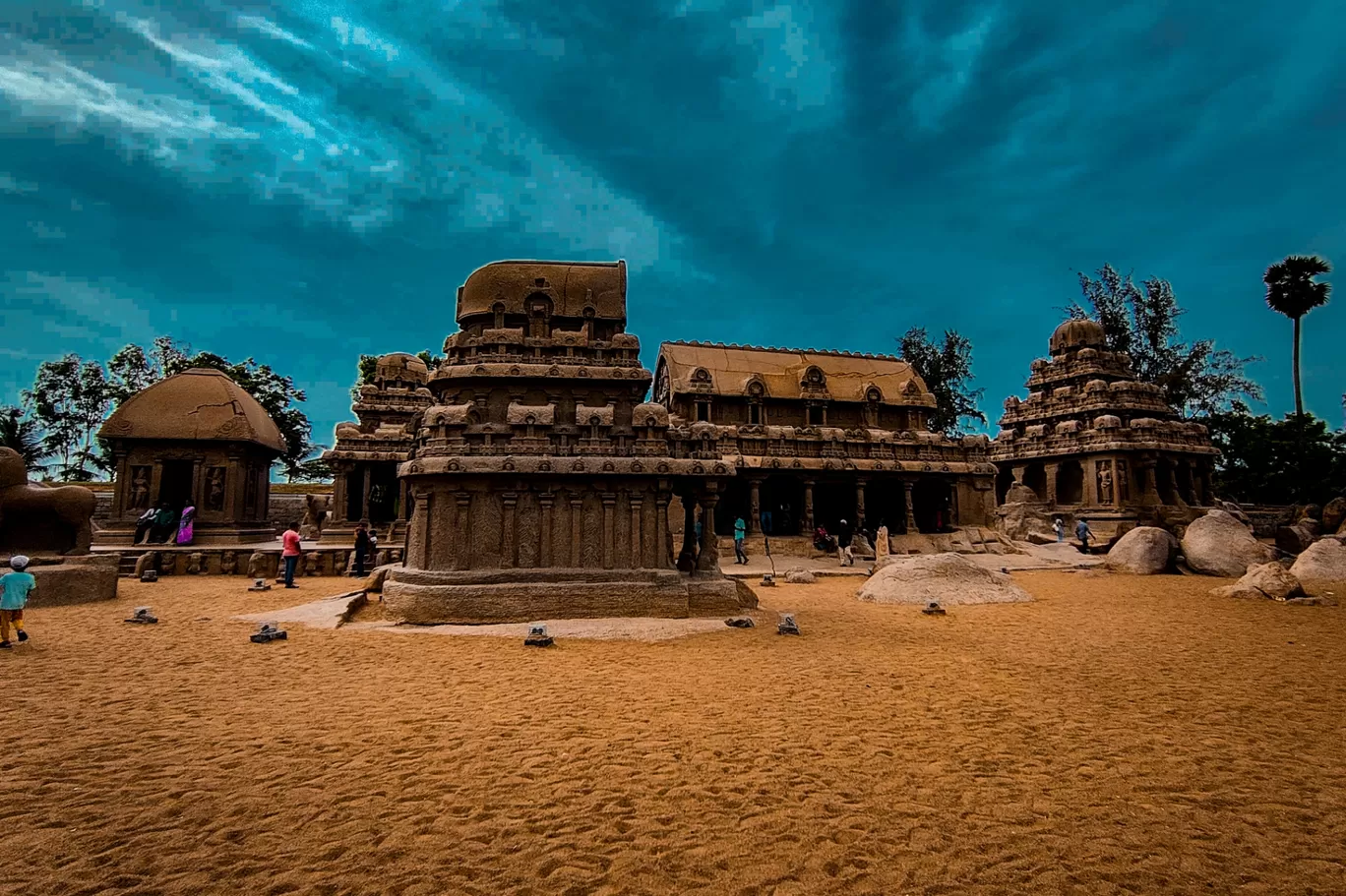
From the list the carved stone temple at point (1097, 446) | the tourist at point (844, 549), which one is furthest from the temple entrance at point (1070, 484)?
the tourist at point (844, 549)

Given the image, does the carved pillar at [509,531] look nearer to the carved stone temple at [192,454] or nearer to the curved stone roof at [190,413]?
the carved stone temple at [192,454]

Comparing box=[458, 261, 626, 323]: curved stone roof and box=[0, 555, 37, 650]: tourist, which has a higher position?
box=[458, 261, 626, 323]: curved stone roof

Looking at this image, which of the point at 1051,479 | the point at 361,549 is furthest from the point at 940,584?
the point at 1051,479

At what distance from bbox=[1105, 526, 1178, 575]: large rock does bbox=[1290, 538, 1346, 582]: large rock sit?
2.99 meters

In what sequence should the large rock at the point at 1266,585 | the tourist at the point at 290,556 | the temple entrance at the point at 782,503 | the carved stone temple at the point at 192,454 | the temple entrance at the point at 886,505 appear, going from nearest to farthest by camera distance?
the large rock at the point at 1266,585, the tourist at the point at 290,556, the carved stone temple at the point at 192,454, the temple entrance at the point at 782,503, the temple entrance at the point at 886,505

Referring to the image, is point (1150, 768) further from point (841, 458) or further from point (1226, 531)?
point (841, 458)

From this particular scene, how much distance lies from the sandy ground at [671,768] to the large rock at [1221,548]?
38.7ft

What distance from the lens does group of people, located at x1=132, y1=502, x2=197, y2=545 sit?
22.3 m

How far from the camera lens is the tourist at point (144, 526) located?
2239 cm

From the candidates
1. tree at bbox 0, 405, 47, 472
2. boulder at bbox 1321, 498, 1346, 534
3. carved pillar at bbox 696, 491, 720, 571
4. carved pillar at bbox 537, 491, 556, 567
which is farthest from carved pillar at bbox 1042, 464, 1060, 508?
tree at bbox 0, 405, 47, 472

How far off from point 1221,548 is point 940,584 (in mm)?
11426

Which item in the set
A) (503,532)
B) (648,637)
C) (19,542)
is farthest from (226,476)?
(648,637)

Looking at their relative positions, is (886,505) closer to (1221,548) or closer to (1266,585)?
(1221,548)

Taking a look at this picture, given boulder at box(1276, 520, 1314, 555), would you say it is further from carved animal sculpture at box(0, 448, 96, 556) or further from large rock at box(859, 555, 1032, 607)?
carved animal sculpture at box(0, 448, 96, 556)
